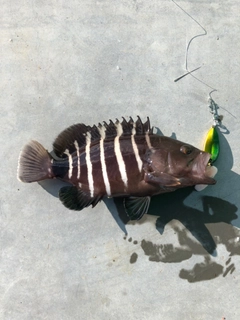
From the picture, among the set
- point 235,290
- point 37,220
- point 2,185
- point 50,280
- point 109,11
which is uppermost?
point 109,11

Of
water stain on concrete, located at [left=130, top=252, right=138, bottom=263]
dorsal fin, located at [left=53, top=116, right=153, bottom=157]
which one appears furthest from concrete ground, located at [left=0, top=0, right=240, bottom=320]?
dorsal fin, located at [left=53, top=116, right=153, bottom=157]

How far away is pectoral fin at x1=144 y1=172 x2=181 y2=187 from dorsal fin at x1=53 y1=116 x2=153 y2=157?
0.78 ft

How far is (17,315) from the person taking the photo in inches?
78.1

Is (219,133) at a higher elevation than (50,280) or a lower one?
higher

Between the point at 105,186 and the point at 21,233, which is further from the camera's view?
the point at 21,233

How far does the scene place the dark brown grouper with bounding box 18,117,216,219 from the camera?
70.0 inches

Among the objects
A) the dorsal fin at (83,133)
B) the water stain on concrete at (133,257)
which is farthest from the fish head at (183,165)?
the water stain on concrete at (133,257)

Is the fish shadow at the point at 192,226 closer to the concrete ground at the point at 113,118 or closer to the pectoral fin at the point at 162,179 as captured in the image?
the concrete ground at the point at 113,118

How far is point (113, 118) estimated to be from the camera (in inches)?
80.3

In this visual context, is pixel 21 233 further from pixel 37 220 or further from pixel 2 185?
pixel 2 185

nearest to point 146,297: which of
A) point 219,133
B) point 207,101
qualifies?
point 219,133

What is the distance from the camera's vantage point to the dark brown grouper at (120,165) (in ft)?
5.83

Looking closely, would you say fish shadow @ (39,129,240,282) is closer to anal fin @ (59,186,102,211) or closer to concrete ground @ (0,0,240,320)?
concrete ground @ (0,0,240,320)

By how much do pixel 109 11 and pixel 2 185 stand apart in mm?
1207
